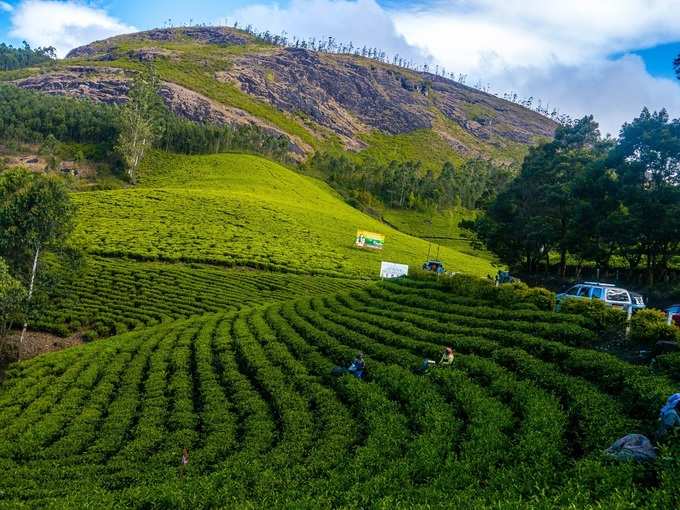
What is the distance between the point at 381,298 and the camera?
122 feet

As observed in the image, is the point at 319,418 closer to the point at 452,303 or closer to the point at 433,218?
the point at 452,303

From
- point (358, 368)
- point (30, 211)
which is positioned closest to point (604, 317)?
point (358, 368)

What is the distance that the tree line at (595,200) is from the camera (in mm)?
38625

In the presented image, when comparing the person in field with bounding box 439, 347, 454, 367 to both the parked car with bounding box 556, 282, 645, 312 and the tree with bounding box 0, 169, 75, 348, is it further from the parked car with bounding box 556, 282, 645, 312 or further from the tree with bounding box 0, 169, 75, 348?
the tree with bounding box 0, 169, 75, 348

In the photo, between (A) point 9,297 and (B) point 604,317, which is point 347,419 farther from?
(A) point 9,297

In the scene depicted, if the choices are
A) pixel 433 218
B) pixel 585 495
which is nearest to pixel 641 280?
pixel 585 495

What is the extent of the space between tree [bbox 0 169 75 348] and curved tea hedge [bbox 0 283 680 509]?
37.3ft

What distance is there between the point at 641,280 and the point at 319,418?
121 ft

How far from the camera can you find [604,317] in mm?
23594

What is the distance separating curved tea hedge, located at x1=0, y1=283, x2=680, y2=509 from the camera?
12.6 metres

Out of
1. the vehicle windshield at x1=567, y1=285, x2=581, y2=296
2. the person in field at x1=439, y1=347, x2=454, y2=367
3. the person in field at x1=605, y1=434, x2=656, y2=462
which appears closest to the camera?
the person in field at x1=605, y1=434, x2=656, y2=462

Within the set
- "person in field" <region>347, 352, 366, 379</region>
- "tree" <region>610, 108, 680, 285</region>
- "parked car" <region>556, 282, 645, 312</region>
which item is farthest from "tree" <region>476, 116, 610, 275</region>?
"person in field" <region>347, 352, 366, 379</region>

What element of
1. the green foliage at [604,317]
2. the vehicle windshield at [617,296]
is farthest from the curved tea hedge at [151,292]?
the green foliage at [604,317]

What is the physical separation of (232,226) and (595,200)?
2272 inches
